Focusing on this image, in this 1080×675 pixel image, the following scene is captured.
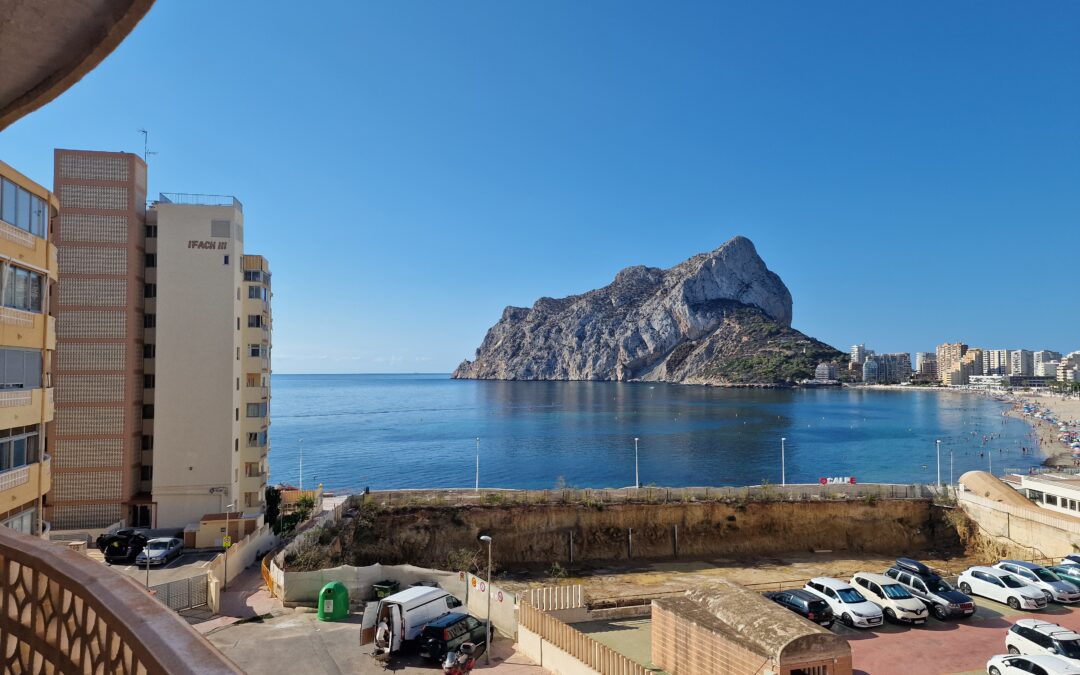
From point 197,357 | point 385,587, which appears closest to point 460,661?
point 385,587

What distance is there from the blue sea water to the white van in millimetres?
30416

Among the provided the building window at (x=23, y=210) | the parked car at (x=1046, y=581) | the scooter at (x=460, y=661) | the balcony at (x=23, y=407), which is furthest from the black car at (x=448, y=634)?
the parked car at (x=1046, y=581)

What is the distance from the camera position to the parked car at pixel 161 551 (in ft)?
80.8

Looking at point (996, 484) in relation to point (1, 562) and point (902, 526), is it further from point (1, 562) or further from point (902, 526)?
point (1, 562)

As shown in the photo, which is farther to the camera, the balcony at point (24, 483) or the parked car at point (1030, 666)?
the parked car at point (1030, 666)

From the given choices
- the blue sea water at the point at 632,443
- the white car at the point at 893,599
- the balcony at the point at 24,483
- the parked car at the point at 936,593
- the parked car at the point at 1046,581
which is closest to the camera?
the balcony at the point at 24,483

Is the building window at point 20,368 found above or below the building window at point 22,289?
below

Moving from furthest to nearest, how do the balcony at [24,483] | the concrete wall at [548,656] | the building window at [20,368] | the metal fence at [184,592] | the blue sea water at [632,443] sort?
the blue sea water at [632,443] → the metal fence at [184,592] → the concrete wall at [548,656] → the building window at [20,368] → the balcony at [24,483]

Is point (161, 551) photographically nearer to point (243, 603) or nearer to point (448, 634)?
point (243, 603)

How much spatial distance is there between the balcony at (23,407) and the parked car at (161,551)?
39.0 ft

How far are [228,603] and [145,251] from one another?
19860mm

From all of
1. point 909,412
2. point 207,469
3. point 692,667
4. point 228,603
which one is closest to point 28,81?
point 692,667

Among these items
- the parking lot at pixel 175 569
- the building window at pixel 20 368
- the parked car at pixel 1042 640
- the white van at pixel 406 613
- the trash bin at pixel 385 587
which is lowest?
the parking lot at pixel 175 569

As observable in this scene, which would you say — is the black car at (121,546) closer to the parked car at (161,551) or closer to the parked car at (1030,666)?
the parked car at (161,551)
